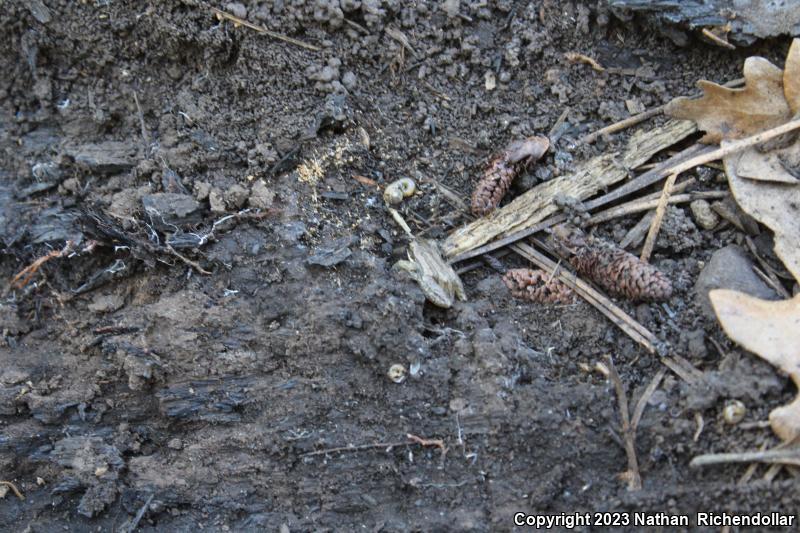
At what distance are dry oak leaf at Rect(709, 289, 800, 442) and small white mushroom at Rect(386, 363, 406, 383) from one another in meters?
1.13

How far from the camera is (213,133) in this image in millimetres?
2980

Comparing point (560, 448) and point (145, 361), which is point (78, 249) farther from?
point (560, 448)

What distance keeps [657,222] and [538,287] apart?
1.76ft

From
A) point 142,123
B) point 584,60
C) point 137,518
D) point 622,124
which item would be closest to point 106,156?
point 142,123

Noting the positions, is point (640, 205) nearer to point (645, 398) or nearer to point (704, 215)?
point (704, 215)

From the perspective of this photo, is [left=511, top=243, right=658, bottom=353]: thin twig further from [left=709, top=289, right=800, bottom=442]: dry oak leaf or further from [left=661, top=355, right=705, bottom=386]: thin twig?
[left=709, top=289, right=800, bottom=442]: dry oak leaf

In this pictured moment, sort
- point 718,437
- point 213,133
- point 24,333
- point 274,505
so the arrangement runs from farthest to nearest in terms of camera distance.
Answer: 1. point 213,133
2. point 24,333
3. point 274,505
4. point 718,437

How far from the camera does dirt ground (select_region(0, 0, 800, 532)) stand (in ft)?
7.75

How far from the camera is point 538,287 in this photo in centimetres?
267

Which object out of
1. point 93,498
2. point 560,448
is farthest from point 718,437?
point 93,498

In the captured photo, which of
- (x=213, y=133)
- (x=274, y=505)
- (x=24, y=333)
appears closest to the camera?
(x=274, y=505)

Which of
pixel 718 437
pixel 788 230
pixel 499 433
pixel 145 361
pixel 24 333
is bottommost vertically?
pixel 24 333

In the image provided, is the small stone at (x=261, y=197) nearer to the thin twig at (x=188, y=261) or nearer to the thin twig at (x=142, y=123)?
the thin twig at (x=188, y=261)

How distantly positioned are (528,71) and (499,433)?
5.39ft
